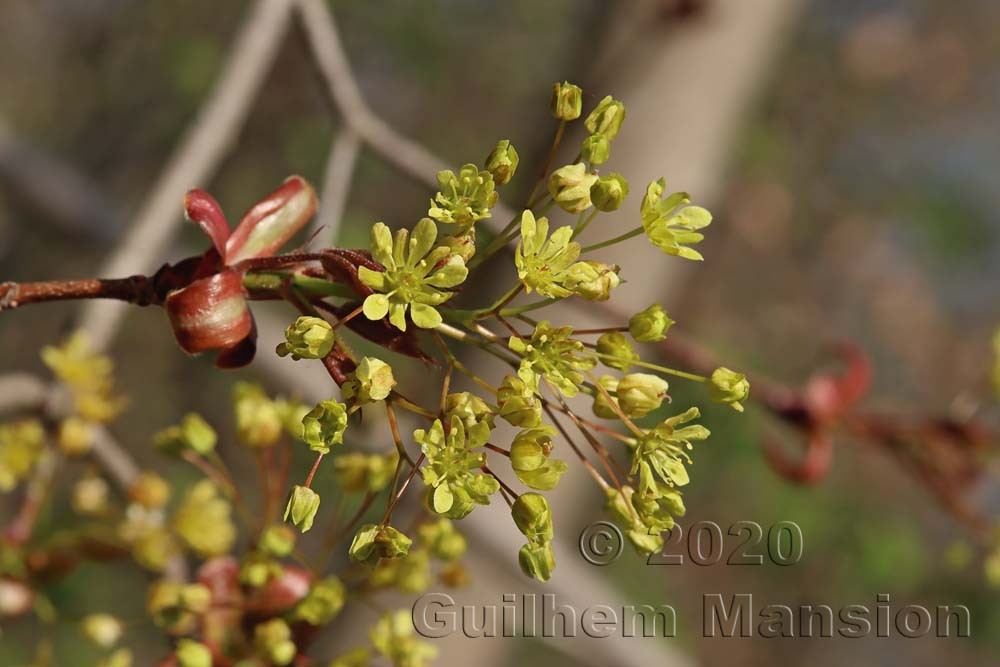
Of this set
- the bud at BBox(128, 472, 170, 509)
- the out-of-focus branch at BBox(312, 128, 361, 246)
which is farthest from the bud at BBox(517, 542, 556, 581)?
the out-of-focus branch at BBox(312, 128, 361, 246)

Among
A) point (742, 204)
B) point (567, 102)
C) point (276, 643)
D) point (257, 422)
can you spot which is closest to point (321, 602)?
point (276, 643)

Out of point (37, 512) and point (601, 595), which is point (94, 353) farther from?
point (601, 595)

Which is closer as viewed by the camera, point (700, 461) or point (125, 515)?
point (125, 515)

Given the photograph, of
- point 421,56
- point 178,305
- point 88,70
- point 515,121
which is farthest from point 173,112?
point 178,305

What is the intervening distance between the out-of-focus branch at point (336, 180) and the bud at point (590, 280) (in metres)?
0.61

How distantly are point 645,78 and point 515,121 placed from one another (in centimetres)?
Answer: 242

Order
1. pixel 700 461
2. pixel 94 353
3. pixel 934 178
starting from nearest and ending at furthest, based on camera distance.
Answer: pixel 94 353
pixel 700 461
pixel 934 178

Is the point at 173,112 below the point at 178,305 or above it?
below

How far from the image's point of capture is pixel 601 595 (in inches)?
60.8

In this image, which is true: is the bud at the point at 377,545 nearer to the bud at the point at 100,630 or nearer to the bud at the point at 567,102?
the bud at the point at 567,102

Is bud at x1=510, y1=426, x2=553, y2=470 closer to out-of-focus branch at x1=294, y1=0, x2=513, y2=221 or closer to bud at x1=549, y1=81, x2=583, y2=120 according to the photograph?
bud at x1=549, y1=81, x2=583, y2=120

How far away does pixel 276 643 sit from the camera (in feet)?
2.05

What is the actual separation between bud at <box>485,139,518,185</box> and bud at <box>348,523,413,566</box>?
0.61ft

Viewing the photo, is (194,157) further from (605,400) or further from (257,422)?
(605,400)
